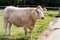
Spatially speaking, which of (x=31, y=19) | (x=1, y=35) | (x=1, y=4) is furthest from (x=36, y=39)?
(x=1, y=4)

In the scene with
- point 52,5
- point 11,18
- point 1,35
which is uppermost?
point 11,18

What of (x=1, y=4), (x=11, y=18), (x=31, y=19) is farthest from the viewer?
(x=1, y=4)

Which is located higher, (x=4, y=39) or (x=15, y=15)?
(x=15, y=15)

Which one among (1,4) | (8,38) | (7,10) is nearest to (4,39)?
(8,38)

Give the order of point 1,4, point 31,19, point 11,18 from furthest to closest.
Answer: point 1,4
point 11,18
point 31,19

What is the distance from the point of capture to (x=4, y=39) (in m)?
9.60

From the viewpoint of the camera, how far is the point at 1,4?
3228 centimetres

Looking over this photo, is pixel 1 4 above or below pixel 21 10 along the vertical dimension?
below

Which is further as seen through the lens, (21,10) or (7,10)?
(7,10)

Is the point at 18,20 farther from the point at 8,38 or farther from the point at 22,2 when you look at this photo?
the point at 22,2

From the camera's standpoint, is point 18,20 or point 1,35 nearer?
point 18,20

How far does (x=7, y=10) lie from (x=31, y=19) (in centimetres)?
160

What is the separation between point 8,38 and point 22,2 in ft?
75.7

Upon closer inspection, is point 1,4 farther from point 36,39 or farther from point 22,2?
point 36,39
